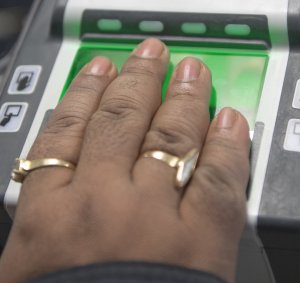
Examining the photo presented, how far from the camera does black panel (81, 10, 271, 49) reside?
79 cm

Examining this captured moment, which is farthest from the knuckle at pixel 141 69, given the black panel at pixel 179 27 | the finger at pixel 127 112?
the black panel at pixel 179 27

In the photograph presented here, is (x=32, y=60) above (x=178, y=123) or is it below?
above

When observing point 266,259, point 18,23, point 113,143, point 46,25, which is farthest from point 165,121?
point 18,23

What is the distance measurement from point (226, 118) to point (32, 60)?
0.99ft

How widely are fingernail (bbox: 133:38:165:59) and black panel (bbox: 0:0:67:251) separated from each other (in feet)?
0.47

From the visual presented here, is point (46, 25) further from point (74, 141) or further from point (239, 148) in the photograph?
point (239, 148)

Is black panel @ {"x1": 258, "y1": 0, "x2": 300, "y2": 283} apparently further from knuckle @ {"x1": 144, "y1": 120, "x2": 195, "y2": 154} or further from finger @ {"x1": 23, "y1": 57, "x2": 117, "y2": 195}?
finger @ {"x1": 23, "y1": 57, "x2": 117, "y2": 195}

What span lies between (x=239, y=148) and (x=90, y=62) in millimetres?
219

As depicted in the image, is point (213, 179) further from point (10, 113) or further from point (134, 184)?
point (10, 113)

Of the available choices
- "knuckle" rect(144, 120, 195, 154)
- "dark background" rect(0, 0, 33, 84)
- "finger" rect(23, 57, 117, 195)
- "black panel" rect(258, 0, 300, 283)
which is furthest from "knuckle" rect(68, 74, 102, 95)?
"dark background" rect(0, 0, 33, 84)

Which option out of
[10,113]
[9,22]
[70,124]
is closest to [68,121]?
[70,124]

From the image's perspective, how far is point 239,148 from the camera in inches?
26.2

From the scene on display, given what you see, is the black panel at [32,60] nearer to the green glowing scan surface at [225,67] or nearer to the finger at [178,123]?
the green glowing scan surface at [225,67]

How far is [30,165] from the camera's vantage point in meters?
0.69
